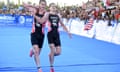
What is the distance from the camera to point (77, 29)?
23531 mm

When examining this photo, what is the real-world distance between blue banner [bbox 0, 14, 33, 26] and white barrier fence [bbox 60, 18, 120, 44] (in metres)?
11.0

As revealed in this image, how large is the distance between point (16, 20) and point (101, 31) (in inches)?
678

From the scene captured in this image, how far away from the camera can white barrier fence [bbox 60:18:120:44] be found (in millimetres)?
16734

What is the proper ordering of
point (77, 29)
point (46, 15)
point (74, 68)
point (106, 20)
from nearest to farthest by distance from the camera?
point (46, 15) < point (74, 68) < point (106, 20) < point (77, 29)

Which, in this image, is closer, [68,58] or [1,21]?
[68,58]

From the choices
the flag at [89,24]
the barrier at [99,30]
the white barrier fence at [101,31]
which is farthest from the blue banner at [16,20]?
the flag at [89,24]

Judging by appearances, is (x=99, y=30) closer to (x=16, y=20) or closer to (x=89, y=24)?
(x=89, y=24)

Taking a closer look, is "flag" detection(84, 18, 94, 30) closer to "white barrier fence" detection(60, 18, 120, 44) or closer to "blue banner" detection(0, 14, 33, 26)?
"white barrier fence" detection(60, 18, 120, 44)

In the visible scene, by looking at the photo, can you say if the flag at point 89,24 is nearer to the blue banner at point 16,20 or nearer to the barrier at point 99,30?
the barrier at point 99,30

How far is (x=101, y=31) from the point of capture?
18.8m

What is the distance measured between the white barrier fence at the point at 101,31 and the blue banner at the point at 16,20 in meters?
11.0


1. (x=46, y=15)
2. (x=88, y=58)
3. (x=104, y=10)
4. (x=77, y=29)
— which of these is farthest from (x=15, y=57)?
(x=77, y=29)

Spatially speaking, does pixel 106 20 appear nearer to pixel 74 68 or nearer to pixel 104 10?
pixel 104 10

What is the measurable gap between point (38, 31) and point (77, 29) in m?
15.5
